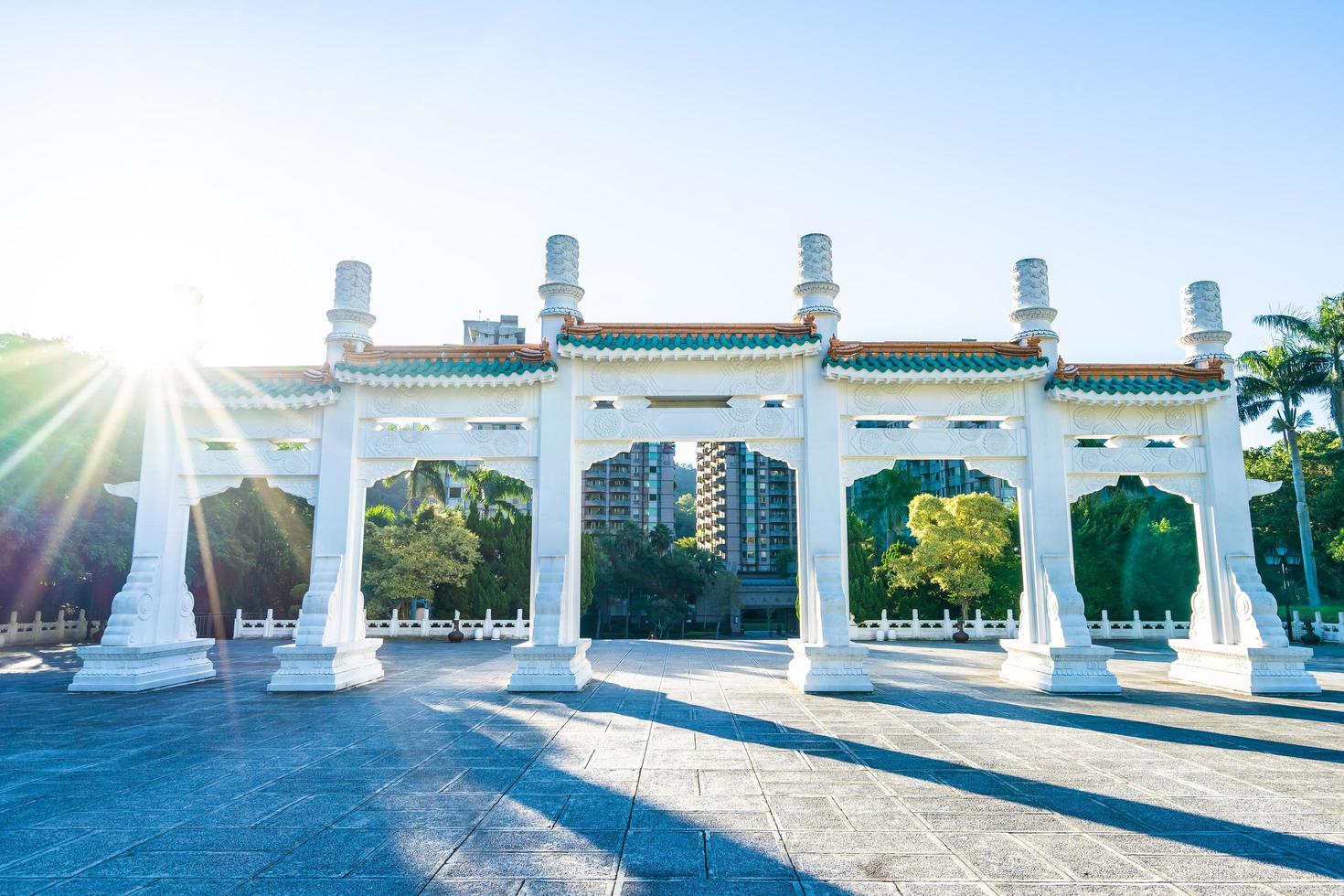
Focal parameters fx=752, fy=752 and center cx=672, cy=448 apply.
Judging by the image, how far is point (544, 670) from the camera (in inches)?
401

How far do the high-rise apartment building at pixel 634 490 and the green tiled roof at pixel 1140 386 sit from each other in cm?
5420

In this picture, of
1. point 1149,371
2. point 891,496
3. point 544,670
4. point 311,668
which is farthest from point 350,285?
point 891,496

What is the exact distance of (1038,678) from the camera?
416 inches

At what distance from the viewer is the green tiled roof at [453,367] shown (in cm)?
1110

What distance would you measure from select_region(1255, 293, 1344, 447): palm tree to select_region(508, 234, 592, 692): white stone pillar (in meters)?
26.2

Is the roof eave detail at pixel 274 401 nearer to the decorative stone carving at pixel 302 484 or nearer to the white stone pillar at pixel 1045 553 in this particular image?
the decorative stone carving at pixel 302 484

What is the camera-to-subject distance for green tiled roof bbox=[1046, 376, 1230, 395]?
1106 cm

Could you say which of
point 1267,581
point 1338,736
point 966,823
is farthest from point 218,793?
point 1267,581

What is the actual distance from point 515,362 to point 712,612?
4244 centimetres

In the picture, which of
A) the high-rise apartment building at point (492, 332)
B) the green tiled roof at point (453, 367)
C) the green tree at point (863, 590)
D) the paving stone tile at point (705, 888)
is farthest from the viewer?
the high-rise apartment building at point (492, 332)

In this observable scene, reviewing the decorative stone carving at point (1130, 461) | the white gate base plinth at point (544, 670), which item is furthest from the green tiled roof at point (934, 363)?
the white gate base plinth at point (544, 670)

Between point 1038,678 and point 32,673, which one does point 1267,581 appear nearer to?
point 1038,678

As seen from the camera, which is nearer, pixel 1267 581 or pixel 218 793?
pixel 218 793

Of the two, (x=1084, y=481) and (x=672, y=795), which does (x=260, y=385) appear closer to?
(x=672, y=795)
